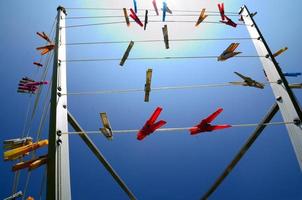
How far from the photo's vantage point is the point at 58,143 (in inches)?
74.2

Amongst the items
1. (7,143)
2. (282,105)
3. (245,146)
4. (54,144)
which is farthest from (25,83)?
(282,105)

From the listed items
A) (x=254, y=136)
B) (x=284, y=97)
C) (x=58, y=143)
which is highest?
(x=284, y=97)

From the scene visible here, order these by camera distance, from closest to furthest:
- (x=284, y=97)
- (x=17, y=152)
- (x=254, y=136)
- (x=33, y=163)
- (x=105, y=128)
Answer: (x=33, y=163)
(x=17, y=152)
(x=105, y=128)
(x=284, y=97)
(x=254, y=136)

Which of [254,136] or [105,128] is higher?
[105,128]

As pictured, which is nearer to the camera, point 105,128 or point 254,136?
point 105,128

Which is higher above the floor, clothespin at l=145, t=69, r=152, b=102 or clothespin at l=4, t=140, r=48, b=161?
clothespin at l=145, t=69, r=152, b=102

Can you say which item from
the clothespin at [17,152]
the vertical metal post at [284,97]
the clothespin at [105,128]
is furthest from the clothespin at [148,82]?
the vertical metal post at [284,97]

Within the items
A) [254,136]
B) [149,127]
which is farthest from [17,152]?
[254,136]

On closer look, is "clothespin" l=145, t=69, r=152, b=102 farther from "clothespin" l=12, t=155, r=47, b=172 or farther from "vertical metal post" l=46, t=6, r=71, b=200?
"clothespin" l=12, t=155, r=47, b=172

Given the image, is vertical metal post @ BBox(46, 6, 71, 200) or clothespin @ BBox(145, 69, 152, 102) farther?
clothespin @ BBox(145, 69, 152, 102)

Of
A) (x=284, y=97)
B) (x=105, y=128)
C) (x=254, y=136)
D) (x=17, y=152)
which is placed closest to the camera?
(x=17, y=152)

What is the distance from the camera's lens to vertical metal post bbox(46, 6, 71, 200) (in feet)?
5.50

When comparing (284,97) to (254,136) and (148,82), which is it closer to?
(254,136)

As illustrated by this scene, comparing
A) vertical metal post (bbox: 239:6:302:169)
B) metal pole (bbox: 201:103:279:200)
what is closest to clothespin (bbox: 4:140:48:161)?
metal pole (bbox: 201:103:279:200)
